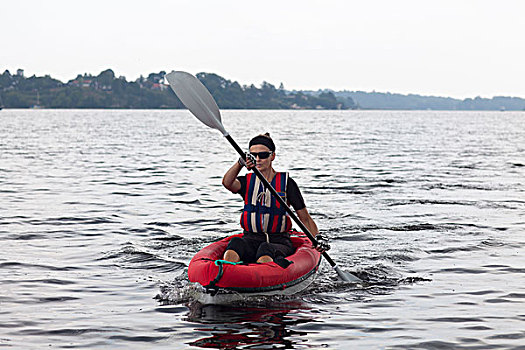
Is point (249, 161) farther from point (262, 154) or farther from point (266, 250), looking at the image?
point (266, 250)

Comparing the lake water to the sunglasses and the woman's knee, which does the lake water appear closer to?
the woman's knee

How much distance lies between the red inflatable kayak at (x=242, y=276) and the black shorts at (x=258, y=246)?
164mm

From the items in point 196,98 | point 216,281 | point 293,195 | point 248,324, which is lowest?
point 248,324

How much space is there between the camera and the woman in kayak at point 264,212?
7.52 m

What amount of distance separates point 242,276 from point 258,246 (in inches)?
32.3

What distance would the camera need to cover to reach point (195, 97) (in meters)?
8.07

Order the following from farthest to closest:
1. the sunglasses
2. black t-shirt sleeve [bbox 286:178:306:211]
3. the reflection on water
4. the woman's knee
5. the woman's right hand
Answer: black t-shirt sleeve [bbox 286:178:306:211]
the sunglasses
the woman's knee
the woman's right hand
the reflection on water

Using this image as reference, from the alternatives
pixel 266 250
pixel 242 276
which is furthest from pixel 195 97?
pixel 242 276

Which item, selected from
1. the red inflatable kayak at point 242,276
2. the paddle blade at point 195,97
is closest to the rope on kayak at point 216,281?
the red inflatable kayak at point 242,276

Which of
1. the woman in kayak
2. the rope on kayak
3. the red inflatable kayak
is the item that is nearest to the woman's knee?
the woman in kayak

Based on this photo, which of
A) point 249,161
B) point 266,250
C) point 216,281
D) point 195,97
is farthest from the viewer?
point 195,97

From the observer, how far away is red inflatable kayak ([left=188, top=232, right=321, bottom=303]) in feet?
22.5

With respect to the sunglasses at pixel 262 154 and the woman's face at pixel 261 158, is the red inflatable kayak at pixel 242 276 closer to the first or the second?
the woman's face at pixel 261 158

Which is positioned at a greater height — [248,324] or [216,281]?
[216,281]
